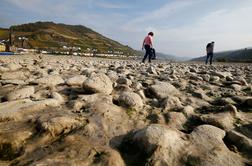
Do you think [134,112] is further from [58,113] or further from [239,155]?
[239,155]

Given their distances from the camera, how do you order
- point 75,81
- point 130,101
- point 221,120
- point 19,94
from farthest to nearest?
point 75,81 → point 19,94 → point 130,101 → point 221,120

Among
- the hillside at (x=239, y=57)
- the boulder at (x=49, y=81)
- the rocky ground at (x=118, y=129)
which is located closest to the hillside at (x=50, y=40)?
the hillside at (x=239, y=57)

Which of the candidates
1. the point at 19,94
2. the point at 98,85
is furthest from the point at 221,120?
the point at 19,94

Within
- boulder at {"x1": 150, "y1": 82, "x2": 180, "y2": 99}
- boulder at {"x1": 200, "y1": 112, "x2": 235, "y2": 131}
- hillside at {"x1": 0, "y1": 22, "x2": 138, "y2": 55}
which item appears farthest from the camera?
hillside at {"x1": 0, "y1": 22, "x2": 138, "y2": 55}

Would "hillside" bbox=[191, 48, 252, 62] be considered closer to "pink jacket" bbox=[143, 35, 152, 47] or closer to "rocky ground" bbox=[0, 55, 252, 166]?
"pink jacket" bbox=[143, 35, 152, 47]

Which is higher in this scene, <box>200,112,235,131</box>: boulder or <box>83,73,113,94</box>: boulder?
<box>83,73,113,94</box>: boulder

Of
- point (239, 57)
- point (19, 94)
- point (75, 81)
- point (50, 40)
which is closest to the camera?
point (19, 94)

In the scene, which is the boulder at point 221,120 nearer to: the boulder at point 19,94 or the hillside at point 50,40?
the boulder at point 19,94

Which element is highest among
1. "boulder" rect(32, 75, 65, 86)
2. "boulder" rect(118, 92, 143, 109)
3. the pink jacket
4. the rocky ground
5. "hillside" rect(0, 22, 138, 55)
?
"hillside" rect(0, 22, 138, 55)

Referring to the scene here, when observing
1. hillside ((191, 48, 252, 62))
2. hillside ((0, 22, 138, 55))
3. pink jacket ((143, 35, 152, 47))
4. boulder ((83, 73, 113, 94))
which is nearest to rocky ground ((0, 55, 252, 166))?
boulder ((83, 73, 113, 94))

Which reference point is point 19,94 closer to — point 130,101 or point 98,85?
point 98,85

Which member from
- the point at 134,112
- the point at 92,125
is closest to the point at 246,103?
the point at 134,112

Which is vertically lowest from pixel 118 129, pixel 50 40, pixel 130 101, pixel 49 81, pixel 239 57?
pixel 118 129

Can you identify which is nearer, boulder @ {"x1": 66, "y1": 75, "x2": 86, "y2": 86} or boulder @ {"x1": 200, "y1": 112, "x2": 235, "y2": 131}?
boulder @ {"x1": 200, "y1": 112, "x2": 235, "y2": 131}
